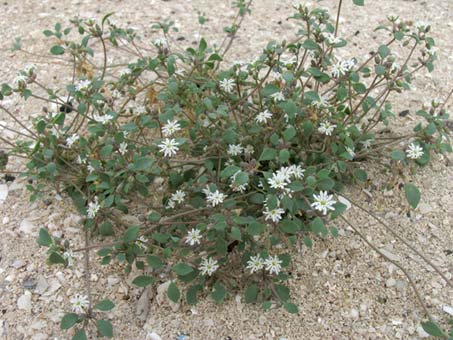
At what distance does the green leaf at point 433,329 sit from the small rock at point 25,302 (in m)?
1.31

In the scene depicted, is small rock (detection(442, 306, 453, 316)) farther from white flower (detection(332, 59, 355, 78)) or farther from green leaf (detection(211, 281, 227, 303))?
white flower (detection(332, 59, 355, 78))

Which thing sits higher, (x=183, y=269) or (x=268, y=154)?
(x=268, y=154)

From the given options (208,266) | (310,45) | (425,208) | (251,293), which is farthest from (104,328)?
(425,208)

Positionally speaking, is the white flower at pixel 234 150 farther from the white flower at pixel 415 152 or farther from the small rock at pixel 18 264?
the small rock at pixel 18 264

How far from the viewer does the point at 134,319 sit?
76.7 inches

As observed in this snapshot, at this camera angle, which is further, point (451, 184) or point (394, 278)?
point (451, 184)

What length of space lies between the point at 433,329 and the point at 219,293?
67cm

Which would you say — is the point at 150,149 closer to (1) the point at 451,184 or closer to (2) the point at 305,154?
(2) the point at 305,154

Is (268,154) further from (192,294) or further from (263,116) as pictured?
(192,294)

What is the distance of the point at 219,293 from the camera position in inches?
73.7

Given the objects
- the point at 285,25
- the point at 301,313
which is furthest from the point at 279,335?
the point at 285,25

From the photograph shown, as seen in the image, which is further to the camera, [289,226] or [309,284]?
[309,284]

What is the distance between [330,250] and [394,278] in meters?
0.24

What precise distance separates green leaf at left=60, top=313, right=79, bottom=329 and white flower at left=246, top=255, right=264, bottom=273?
22.0 inches
